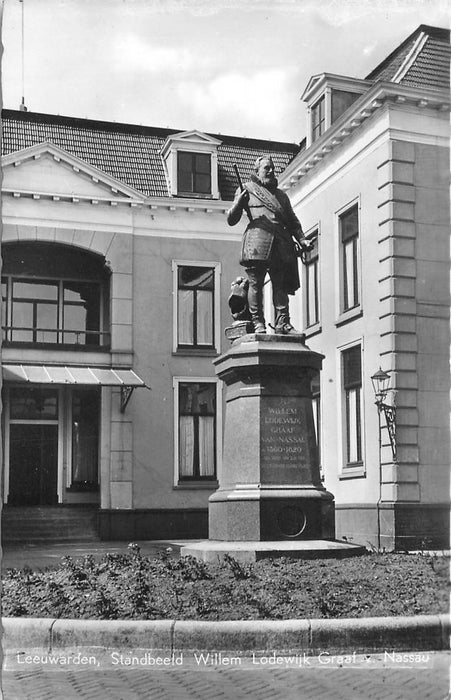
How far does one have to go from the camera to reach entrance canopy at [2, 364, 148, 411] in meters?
21.3

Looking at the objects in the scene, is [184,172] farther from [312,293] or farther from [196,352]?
[312,293]

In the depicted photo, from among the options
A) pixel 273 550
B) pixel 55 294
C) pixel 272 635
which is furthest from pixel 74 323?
pixel 272 635

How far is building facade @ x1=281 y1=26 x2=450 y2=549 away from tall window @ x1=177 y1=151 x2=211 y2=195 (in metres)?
5.37

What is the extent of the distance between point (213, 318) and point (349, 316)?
6073mm

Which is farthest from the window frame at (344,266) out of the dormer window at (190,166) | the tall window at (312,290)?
the dormer window at (190,166)

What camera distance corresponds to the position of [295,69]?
966 centimetres

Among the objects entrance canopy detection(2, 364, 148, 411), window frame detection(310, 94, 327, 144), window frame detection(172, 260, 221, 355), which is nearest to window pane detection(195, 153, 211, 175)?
window frame detection(172, 260, 221, 355)

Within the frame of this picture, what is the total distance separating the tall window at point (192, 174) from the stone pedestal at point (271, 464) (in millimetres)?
14353

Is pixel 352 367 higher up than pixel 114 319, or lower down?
lower down

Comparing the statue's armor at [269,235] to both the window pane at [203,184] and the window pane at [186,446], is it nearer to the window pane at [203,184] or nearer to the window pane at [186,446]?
the window pane at [186,446]

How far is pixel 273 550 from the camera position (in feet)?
30.7

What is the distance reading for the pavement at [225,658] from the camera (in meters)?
5.94

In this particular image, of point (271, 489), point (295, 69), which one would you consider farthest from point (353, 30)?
point (271, 489)

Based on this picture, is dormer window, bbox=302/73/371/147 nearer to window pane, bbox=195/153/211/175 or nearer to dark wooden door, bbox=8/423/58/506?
window pane, bbox=195/153/211/175
